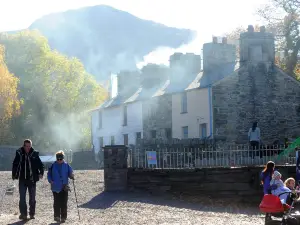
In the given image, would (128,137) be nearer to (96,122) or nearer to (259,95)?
(96,122)

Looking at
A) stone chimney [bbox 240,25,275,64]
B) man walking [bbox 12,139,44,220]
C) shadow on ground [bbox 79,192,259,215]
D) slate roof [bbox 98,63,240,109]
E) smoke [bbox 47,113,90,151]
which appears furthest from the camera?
smoke [bbox 47,113,90,151]

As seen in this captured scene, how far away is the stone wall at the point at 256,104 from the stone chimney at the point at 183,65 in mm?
6746

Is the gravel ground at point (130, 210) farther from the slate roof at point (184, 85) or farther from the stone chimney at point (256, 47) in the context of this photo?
the stone chimney at point (256, 47)

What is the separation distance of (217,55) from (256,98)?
200 inches

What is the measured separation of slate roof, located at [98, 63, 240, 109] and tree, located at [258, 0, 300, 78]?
641 centimetres

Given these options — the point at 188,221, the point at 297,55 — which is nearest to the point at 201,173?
the point at 188,221

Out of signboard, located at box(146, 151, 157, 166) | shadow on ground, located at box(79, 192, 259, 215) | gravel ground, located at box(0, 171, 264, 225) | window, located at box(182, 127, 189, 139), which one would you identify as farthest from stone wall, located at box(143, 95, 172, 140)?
shadow on ground, located at box(79, 192, 259, 215)

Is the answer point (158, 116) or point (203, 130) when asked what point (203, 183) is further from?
point (158, 116)

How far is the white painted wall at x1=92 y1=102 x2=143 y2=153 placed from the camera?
5144 centimetres

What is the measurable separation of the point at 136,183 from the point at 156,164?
1186mm

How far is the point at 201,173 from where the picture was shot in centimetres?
2470

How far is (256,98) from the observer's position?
4300 centimetres

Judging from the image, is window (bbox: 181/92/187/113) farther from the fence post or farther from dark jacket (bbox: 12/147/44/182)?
dark jacket (bbox: 12/147/44/182)

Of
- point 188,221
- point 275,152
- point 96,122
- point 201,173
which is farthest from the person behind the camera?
point 96,122
